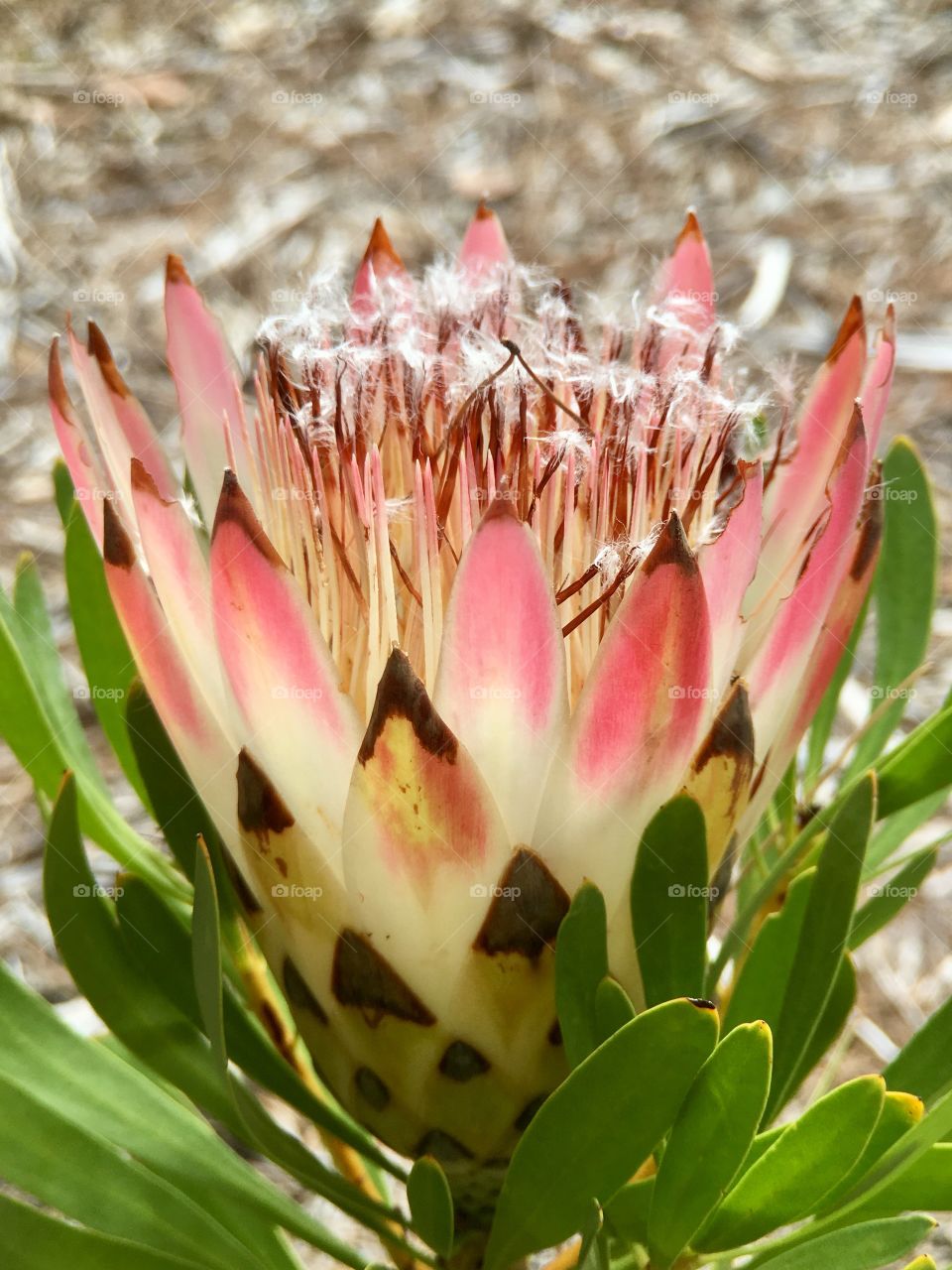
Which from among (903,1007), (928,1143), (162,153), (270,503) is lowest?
(903,1007)

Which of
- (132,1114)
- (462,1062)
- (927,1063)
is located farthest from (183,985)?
(927,1063)

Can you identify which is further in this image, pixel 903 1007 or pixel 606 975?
pixel 903 1007

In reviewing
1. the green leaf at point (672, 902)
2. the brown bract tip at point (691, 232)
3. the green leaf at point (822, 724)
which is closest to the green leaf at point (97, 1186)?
the green leaf at point (672, 902)

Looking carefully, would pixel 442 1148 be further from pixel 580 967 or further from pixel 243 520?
pixel 243 520

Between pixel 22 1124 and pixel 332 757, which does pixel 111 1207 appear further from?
pixel 332 757

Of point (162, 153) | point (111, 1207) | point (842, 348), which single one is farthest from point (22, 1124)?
point (162, 153)

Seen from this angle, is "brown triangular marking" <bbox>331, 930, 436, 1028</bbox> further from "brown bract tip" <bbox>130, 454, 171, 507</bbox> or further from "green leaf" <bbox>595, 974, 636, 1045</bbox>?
"brown bract tip" <bbox>130, 454, 171, 507</bbox>
